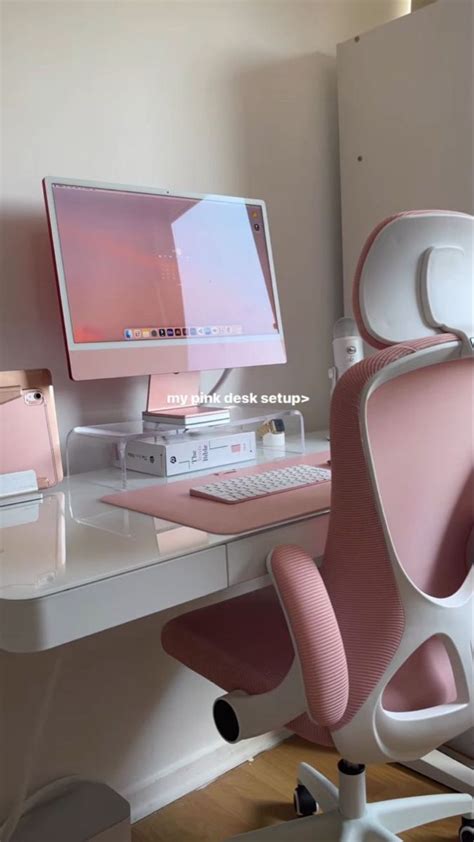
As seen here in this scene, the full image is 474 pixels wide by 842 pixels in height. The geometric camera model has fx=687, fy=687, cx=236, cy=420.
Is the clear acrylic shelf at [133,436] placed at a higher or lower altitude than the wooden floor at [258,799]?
higher

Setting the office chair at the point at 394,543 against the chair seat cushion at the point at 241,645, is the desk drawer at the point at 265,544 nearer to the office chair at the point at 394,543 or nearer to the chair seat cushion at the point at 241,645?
the office chair at the point at 394,543

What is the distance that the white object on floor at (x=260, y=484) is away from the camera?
3.76 feet

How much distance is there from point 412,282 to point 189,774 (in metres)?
1.32

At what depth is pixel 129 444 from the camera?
4.75 ft

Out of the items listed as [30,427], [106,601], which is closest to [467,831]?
[106,601]

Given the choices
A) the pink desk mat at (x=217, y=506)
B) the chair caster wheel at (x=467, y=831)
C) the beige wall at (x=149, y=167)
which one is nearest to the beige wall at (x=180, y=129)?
the beige wall at (x=149, y=167)

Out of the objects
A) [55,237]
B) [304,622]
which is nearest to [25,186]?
[55,237]

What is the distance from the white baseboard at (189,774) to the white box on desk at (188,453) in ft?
2.26

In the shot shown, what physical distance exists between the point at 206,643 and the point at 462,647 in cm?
41

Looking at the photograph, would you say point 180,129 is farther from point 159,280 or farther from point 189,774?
point 189,774

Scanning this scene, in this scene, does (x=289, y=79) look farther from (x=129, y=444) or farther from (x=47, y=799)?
(x=47, y=799)

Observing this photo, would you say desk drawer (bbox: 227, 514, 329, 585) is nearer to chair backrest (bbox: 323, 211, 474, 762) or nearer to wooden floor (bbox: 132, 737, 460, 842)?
chair backrest (bbox: 323, 211, 474, 762)

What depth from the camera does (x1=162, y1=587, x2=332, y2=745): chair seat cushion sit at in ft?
3.41

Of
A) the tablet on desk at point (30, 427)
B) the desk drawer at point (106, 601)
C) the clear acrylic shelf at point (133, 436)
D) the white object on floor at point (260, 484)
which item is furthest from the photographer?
the clear acrylic shelf at point (133, 436)
